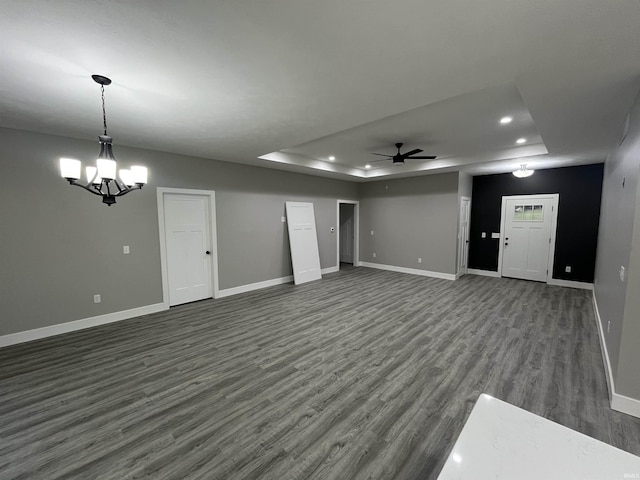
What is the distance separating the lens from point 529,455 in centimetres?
89

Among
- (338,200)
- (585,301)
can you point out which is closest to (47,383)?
(338,200)

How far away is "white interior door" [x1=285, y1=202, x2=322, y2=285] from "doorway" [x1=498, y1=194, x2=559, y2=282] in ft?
15.6

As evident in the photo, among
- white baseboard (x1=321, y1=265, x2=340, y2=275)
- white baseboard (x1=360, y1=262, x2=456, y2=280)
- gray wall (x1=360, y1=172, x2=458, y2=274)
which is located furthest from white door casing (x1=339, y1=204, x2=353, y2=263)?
white baseboard (x1=321, y1=265, x2=340, y2=275)

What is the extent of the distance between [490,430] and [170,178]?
17.1 feet

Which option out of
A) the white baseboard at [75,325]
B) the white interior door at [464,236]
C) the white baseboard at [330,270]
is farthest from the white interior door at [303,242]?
the white interior door at [464,236]

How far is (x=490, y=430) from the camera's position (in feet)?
3.25

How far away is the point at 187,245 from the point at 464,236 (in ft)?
21.6

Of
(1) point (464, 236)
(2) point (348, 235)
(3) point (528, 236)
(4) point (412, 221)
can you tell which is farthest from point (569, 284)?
(2) point (348, 235)

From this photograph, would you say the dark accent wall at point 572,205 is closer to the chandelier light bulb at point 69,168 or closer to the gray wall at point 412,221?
the gray wall at point 412,221

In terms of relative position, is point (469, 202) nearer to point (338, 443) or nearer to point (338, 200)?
point (338, 200)

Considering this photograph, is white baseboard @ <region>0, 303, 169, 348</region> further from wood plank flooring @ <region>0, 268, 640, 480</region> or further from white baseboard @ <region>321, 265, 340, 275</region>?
white baseboard @ <region>321, 265, 340, 275</region>

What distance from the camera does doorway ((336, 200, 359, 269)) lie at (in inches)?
340

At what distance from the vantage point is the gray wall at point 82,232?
3451 millimetres

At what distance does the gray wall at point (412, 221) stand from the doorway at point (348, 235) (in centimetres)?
19
